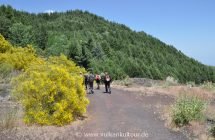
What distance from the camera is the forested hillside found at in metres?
89.8

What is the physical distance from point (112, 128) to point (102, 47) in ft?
364

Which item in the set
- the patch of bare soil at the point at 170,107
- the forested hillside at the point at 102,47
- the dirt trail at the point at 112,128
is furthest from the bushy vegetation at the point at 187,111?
the forested hillside at the point at 102,47

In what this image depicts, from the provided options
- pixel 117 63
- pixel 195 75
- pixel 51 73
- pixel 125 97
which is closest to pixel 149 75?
pixel 117 63

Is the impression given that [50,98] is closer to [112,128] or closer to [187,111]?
[112,128]

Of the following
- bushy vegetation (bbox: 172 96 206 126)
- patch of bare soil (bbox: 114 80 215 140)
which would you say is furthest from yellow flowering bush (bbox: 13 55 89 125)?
bushy vegetation (bbox: 172 96 206 126)

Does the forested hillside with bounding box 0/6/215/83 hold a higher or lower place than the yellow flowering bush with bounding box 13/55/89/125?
higher

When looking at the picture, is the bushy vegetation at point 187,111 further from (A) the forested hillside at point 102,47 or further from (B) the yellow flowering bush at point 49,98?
(A) the forested hillside at point 102,47

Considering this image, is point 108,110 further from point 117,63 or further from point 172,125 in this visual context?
point 117,63

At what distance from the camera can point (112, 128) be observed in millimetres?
15703

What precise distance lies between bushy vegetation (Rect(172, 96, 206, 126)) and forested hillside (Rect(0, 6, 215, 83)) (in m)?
57.8

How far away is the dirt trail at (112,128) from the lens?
1445 cm

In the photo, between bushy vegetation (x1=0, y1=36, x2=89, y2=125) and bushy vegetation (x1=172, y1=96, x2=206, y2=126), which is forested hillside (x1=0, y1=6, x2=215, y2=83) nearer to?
bushy vegetation (x1=0, y1=36, x2=89, y2=125)

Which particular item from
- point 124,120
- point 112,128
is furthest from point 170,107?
point 112,128

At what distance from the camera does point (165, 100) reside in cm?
2494
